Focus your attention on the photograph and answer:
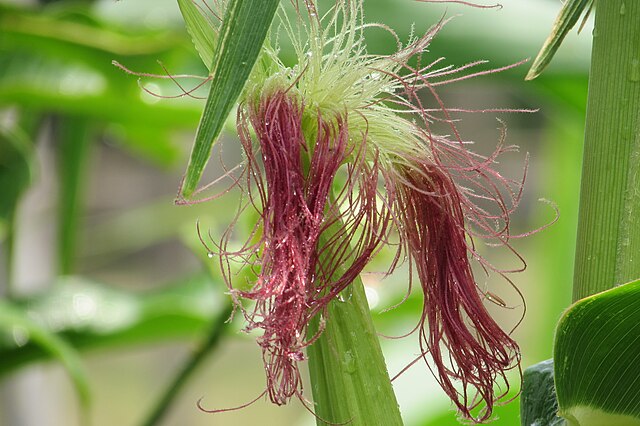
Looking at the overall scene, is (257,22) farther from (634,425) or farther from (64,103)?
(64,103)

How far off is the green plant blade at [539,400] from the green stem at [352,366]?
0.06 meters

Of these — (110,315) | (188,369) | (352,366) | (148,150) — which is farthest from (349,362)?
(148,150)

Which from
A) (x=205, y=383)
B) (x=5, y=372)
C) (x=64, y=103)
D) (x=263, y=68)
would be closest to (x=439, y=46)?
(x=263, y=68)

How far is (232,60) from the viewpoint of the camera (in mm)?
184

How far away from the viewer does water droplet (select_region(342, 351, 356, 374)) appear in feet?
0.83

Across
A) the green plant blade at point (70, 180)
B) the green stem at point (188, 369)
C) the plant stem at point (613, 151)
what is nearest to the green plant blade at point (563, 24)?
the plant stem at point (613, 151)

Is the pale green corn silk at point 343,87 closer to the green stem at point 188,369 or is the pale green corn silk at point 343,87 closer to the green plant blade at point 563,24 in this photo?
the green plant blade at point 563,24

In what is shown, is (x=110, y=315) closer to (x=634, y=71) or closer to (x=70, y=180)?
(x=70, y=180)

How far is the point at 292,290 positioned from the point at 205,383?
362cm

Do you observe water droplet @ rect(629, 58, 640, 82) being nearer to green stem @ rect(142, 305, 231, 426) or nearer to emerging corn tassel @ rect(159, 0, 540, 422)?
emerging corn tassel @ rect(159, 0, 540, 422)

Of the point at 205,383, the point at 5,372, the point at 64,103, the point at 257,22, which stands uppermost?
the point at 257,22

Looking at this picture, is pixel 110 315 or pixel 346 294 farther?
pixel 110 315

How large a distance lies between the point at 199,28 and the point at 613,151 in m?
0.11

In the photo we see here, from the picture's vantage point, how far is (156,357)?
3.79 m
